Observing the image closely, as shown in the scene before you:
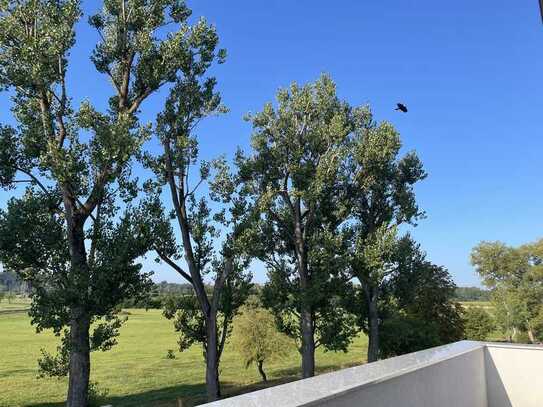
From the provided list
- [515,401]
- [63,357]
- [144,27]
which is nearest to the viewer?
[515,401]

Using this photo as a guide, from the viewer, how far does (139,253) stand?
469 inches

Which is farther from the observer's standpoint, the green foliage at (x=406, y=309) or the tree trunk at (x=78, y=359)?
the green foliage at (x=406, y=309)

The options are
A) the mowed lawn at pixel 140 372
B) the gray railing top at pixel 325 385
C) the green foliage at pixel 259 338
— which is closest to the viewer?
the gray railing top at pixel 325 385

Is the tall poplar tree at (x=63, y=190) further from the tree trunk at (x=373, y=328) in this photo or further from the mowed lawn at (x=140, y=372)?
the tree trunk at (x=373, y=328)

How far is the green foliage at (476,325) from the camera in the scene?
30.1m

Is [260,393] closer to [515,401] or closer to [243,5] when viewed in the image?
[515,401]

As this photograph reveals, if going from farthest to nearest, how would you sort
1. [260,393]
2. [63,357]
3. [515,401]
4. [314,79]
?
[314,79]
[63,357]
[515,401]
[260,393]

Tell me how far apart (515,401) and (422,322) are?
19846mm

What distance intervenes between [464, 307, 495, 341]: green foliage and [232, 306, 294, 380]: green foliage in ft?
42.5

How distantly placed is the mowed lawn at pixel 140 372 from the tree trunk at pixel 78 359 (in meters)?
9.72

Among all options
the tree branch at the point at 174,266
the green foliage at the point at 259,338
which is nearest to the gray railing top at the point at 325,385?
the tree branch at the point at 174,266

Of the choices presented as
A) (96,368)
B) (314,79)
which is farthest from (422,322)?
(96,368)

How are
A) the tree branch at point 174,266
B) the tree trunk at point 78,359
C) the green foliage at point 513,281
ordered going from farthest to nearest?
the green foliage at point 513,281 < the tree branch at point 174,266 < the tree trunk at point 78,359

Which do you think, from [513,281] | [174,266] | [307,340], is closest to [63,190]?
[174,266]
